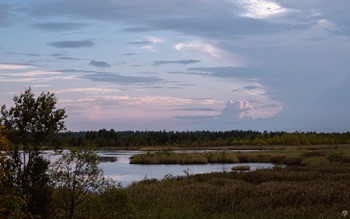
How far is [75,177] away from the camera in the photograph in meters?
15.6

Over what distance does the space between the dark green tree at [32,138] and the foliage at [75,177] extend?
0.54 meters

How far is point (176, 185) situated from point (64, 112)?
15553mm

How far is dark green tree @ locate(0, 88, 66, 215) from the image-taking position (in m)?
14.7

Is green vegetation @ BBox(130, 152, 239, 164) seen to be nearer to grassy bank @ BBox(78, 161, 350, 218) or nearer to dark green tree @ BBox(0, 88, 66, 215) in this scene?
grassy bank @ BBox(78, 161, 350, 218)

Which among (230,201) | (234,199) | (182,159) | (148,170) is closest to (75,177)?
(230,201)

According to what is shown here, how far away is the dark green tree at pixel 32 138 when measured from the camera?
1468 cm

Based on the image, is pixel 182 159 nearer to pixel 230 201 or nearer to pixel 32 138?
pixel 230 201

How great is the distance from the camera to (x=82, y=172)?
1559cm

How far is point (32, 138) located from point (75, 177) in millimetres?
1820

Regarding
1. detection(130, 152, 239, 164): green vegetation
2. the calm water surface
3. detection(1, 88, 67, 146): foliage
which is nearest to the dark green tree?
detection(1, 88, 67, 146): foliage

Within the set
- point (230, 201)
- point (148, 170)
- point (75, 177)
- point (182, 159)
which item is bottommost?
point (148, 170)

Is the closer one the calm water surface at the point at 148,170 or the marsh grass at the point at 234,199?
the marsh grass at the point at 234,199

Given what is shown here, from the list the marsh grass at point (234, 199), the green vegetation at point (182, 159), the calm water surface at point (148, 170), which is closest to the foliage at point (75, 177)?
the marsh grass at point (234, 199)

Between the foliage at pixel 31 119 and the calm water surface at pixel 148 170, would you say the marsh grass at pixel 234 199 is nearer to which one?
the foliage at pixel 31 119
